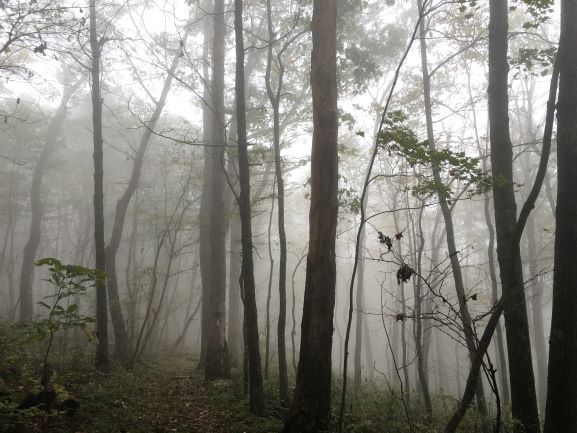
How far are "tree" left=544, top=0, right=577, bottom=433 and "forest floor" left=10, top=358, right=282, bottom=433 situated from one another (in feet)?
13.1

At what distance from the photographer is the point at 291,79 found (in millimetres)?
16766

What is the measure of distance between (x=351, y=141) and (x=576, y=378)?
1796 centimetres

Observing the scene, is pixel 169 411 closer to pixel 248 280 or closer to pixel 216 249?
pixel 248 280

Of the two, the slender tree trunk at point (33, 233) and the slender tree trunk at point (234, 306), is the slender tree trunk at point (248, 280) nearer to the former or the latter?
the slender tree trunk at point (234, 306)

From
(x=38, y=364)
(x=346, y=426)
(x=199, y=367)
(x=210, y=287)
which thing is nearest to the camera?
(x=346, y=426)

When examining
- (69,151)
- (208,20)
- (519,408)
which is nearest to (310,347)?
(519,408)

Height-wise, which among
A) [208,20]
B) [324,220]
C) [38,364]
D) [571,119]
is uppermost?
[208,20]

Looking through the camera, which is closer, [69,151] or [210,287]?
[210,287]

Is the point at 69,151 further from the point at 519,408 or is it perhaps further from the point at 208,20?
the point at 519,408

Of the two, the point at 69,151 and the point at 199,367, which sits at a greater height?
the point at 69,151

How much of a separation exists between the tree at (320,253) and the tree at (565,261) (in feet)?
9.72

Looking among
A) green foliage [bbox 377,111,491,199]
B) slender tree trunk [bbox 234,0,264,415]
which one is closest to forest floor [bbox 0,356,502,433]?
slender tree trunk [bbox 234,0,264,415]

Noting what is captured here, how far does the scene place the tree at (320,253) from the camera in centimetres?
588

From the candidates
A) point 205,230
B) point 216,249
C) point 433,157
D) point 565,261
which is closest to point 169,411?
point 216,249
